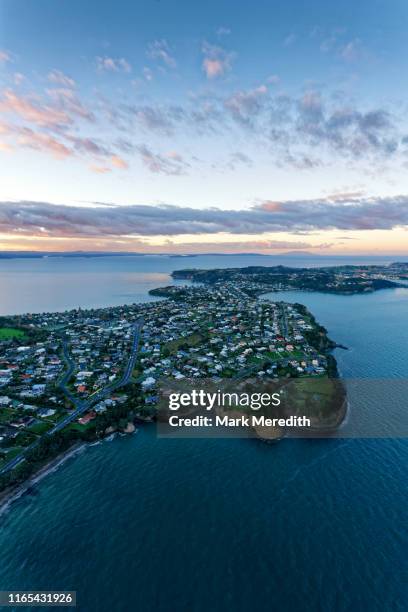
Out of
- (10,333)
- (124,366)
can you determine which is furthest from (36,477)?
(10,333)

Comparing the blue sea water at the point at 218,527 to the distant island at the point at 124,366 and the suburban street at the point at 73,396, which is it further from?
the suburban street at the point at 73,396

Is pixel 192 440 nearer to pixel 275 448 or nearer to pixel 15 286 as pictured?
pixel 275 448

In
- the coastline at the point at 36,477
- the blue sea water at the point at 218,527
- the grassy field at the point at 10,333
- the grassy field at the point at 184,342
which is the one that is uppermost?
the grassy field at the point at 184,342

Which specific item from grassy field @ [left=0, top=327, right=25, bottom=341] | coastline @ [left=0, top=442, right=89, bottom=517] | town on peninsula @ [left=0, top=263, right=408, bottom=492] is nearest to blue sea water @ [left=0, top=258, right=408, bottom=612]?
coastline @ [left=0, top=442, right=89, bottom=517]

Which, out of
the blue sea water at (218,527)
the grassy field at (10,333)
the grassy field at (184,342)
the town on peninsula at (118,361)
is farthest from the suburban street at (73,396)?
the grassy field at (10,333)

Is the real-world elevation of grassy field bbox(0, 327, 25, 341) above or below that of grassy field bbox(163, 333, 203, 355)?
below

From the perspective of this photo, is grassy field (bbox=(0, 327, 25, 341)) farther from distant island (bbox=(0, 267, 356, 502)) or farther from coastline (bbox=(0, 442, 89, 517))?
coastline (bbox=(0, 442, 89, 517))

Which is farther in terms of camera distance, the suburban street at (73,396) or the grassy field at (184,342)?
the grassy field at (184,342)
